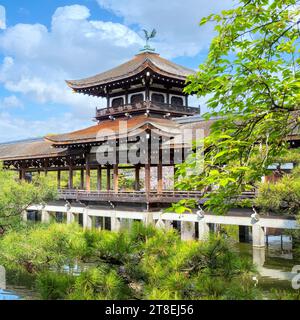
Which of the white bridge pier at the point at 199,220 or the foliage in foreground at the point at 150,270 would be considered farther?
the white bridge pier at the point at 199,220

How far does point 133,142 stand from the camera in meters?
20.0

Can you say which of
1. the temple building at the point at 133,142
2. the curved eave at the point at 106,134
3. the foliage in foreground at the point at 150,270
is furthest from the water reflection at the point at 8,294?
the curved eave at the point at 106,134

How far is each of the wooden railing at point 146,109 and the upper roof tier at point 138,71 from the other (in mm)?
1636

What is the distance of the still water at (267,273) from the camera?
10812mm

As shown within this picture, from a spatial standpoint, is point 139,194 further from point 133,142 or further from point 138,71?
point 138,71

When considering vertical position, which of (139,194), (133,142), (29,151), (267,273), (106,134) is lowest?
(267,273)

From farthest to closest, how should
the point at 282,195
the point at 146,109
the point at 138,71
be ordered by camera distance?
the point at 146,109 < the point at 138,71 < the point at 282,195

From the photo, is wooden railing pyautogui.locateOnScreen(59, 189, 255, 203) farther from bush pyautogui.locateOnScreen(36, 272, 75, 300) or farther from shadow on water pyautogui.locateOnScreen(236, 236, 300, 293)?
bush pyautogui.locateOnScreen(36, 272, 75, 300)

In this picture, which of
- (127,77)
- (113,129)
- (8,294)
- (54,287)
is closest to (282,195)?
(8,294)

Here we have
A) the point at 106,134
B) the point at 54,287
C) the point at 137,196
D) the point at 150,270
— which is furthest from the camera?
the point at 106,134

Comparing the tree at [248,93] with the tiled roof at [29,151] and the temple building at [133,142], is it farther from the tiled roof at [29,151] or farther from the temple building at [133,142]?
the tiled roof at [29,151]

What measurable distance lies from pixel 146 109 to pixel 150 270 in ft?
60.8

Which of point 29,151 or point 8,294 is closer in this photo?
point 8,294
